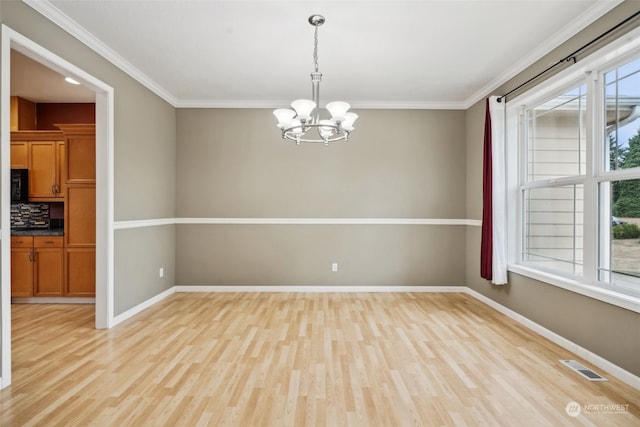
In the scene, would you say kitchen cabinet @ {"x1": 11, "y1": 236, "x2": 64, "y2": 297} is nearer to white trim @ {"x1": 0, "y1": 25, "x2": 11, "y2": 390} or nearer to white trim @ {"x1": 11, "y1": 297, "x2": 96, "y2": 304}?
white trim @ {"x1": 11, "y1": 297, "x2": 96, "y2": 304}

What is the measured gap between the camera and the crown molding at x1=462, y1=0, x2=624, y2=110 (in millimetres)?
2680

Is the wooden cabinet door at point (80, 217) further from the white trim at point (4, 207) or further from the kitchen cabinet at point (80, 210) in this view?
the white trim at point (4, 207)

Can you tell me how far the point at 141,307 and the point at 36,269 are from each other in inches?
60.5

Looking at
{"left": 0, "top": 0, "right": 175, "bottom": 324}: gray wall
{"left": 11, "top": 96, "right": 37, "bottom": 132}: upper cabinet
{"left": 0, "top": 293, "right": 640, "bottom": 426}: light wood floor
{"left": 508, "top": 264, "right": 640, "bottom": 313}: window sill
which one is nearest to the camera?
{"left": 0, "top": 293, "right": 640, "bottom": 426}: light wood floor

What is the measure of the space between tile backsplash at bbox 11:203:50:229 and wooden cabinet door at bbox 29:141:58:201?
44cm

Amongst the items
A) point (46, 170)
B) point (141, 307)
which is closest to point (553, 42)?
point (141, 307)

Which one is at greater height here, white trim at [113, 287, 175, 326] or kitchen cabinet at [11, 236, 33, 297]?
kitchen cabinet at [11, 236, 33, 297]

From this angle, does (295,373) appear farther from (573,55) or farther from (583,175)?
(573,55)

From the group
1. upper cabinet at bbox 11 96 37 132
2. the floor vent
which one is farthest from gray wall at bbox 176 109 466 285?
the floor vent

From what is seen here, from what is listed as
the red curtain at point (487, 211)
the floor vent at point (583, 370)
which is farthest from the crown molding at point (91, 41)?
the floor vent at point (583, 370)

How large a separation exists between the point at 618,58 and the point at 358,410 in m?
3.22

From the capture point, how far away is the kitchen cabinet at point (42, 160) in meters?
4.73

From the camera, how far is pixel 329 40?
3291 mm

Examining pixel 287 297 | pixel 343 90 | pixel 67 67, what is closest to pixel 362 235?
pixel 287 297
